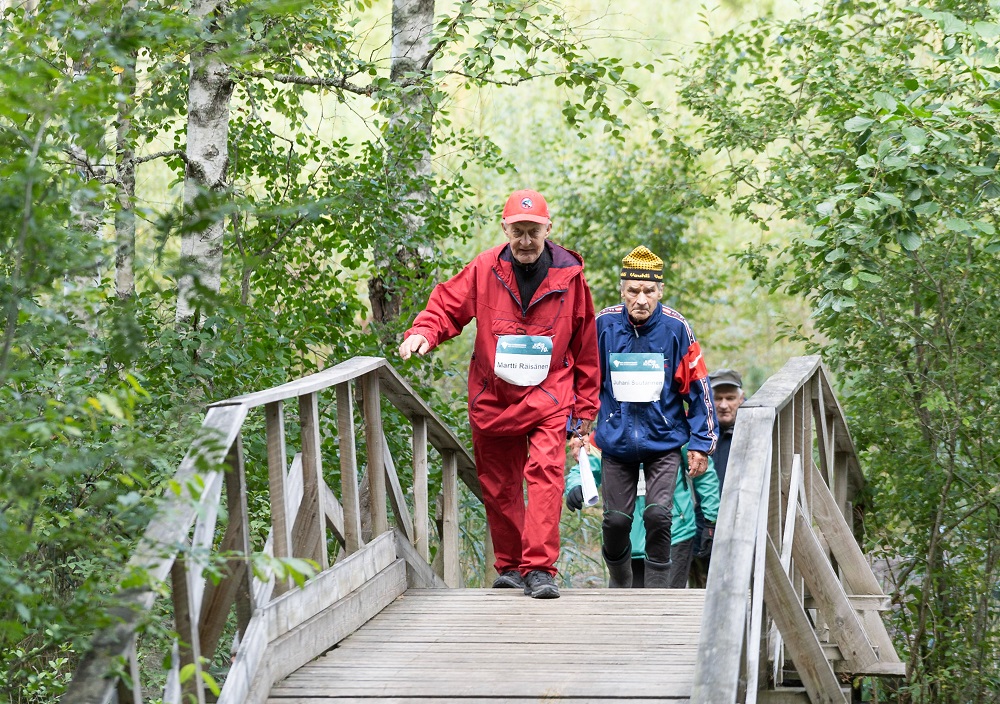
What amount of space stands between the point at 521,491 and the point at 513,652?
1.39m

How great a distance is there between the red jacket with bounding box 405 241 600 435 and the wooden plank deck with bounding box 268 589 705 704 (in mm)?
810

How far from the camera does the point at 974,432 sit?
19.2 ft

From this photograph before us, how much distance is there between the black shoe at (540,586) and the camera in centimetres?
471

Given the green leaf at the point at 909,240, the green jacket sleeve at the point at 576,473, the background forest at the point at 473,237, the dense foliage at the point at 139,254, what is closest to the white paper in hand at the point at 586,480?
the green jacket sleeve at the point at 576,473

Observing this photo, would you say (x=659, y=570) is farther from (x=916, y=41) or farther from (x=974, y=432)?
(x=916, y=41)

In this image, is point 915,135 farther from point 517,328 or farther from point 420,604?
point 420,604

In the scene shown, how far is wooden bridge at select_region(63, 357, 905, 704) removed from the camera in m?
2.61

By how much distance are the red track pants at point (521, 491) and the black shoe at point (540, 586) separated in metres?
0.03

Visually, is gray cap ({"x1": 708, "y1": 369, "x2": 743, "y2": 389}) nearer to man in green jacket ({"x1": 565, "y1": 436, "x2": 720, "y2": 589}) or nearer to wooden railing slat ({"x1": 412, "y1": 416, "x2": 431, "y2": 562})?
man in green jacket ({"x1": 565, "y1": 436, "x2": 720, "y2": 589})

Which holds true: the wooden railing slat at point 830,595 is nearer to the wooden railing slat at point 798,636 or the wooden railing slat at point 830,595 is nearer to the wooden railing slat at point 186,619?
the wooden railing slat at point 798,636

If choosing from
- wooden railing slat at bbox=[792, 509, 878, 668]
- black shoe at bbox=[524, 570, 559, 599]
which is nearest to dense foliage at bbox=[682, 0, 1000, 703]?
wooden railing slat at bbox=[792, 509, 878, 668]

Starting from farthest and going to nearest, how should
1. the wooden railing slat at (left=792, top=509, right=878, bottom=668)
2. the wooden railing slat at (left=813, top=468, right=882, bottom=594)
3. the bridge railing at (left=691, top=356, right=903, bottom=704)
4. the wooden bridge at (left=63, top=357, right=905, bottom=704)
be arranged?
1. the wooden railing slat at (left=813, top=468, right=882, bottom=594)
2. the wooden railing slat at (left=792, top=509, right=878, bottom=668)
3. the bridge railing at (left=691, top=356, right=903, bottom=704)
4. the wooden bridge at (left=63, top=357, right=905, bottom=704)

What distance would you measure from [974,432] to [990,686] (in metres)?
1.32

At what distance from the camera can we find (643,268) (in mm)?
5328
